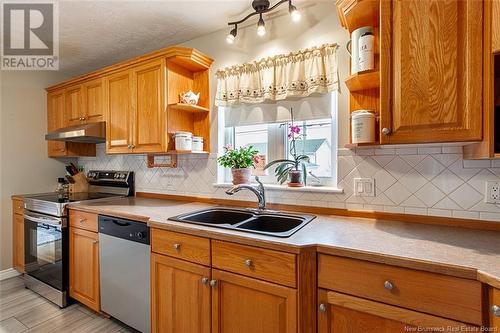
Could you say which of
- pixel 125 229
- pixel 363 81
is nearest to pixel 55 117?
pixel 125 229

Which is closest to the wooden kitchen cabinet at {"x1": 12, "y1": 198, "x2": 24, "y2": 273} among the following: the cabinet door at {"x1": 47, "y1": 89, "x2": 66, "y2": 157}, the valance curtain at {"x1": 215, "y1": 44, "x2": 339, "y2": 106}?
the cabinet door at {"x1": 47, "y1": 89, "x2": 66, "y2": 157}

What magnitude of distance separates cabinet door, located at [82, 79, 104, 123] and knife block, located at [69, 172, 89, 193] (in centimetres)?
74

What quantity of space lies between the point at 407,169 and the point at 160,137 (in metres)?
1.75

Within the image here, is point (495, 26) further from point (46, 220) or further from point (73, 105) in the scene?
point (73, 105)

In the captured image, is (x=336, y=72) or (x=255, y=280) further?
(x=336, y=72)

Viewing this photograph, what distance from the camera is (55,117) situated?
2863 millimetres

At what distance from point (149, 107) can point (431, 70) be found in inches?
74.9

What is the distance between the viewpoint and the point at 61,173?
10.2 ft

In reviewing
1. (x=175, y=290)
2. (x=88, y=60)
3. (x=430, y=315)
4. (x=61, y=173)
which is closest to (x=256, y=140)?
(x=175, y=290)

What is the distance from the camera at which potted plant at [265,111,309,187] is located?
178 cm

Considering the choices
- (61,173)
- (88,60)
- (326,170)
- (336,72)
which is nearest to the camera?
(336,72)

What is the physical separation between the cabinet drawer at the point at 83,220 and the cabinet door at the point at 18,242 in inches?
38.5

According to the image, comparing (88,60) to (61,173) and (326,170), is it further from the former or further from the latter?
(326,170)

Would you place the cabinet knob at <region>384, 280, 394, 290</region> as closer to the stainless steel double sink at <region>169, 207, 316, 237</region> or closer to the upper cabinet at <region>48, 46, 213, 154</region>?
the stainless steel double sink at <region>169, 207, 316, 237</region>
